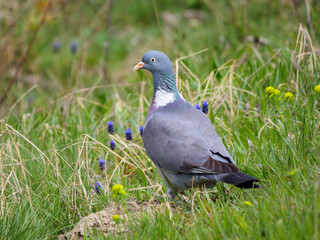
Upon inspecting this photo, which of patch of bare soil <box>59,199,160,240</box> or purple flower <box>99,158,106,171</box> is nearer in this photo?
patch of bare soil <box>59,199,160,240</box>

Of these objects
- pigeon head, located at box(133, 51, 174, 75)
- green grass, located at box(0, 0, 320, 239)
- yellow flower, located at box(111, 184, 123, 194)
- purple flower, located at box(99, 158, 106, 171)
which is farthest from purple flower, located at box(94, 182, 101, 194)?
pigeon head, located at box(133, 51, 174, 75)

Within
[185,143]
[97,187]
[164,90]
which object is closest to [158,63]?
[164,90]

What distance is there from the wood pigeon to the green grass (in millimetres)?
A: 127

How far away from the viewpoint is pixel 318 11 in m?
5.67

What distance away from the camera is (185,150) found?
329 cm

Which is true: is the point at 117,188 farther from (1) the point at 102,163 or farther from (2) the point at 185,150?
(1) the point at 102,163

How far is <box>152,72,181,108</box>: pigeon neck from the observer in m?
3.75

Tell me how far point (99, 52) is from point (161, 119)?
17.2 ft

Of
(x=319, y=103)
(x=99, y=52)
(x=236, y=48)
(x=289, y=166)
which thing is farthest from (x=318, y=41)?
(x=99, y=52)

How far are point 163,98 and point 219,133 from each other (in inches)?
24.4

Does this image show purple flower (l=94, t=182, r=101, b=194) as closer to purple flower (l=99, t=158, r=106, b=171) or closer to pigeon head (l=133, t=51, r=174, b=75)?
purple flower (l=99, t=158, r=106, b=171)

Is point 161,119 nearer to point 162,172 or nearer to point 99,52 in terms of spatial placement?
point 162,172

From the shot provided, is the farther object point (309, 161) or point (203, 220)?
point (309, 161)

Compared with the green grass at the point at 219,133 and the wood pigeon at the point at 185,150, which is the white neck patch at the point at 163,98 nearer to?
the wood pigeon at the point at 185,150
